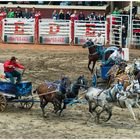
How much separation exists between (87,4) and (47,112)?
2101 cm

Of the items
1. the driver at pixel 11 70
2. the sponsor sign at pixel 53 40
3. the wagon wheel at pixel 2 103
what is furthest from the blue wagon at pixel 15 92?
the sponsor sign at pixel 53 40

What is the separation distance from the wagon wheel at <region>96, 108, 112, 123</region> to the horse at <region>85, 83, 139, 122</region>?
0.03 m

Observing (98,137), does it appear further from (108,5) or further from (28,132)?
(108,5)

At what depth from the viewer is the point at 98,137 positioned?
12.3 meters

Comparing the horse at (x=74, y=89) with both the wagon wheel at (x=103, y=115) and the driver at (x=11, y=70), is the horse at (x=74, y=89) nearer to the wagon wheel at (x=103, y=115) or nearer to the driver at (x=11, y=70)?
the wagon wheel at (x=103, y=115)

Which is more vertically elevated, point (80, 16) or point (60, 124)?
point (80, 16)

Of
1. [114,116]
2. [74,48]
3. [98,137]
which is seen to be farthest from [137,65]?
[74,48]

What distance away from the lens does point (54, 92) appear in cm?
1423

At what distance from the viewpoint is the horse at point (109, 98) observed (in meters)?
13.7

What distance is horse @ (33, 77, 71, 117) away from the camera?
1412 centimetres

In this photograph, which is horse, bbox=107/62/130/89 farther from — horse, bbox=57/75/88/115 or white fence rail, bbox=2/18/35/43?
white fence rail, bbox=2/18/35/43

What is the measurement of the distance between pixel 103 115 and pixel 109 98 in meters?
0.87

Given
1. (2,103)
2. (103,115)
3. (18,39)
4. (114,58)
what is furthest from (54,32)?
(103,115)

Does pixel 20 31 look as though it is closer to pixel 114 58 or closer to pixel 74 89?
pixel 114 58
